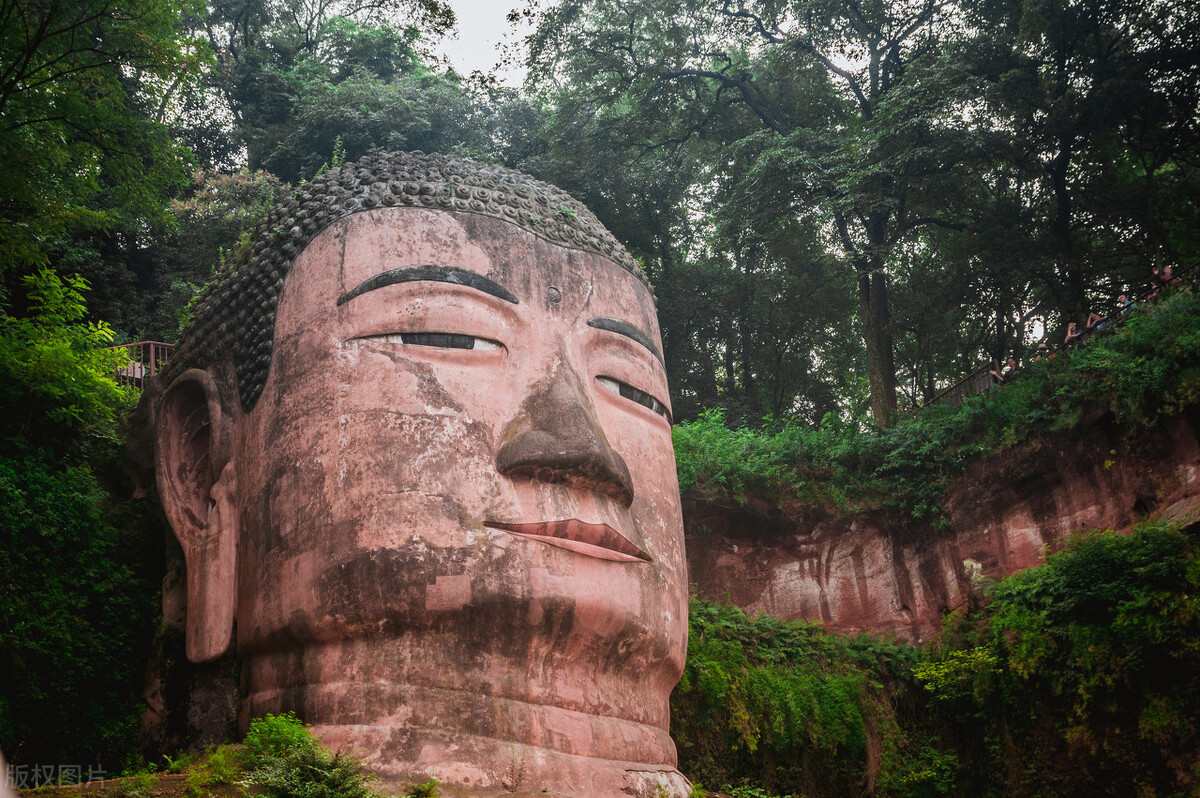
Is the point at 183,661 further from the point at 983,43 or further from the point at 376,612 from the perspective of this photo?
the point at 983,43

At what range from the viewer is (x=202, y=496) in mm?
7121

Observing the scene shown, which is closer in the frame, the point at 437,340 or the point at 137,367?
the point at 437,340

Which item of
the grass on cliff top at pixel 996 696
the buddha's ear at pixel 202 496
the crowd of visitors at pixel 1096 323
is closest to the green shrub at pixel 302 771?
the buddha's ear at pixel 202 496

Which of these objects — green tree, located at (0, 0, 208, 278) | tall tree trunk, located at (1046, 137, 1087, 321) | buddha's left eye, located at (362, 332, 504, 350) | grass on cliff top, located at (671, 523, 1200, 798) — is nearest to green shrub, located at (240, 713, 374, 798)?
buddha's left eye, located at (362, 332, 504, 350)

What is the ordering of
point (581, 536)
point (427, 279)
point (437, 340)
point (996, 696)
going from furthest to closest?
1. point (996, 696)
2. point (427, 279)
3. point (437, 340)
4. point (581, 536)

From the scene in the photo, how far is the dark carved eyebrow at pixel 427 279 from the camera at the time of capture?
22.0 feet

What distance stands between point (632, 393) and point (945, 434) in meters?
8.35

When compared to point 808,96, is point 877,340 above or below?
below

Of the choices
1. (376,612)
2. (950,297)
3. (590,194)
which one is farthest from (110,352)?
(950,297)

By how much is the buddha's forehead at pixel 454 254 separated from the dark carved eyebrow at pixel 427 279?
0.06 meters

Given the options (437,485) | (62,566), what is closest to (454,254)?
(437,485)

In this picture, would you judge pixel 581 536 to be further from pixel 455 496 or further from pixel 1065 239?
pixel 1065 239

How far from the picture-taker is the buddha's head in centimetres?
572

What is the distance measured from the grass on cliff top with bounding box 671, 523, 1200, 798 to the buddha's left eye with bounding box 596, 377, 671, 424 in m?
3.09
